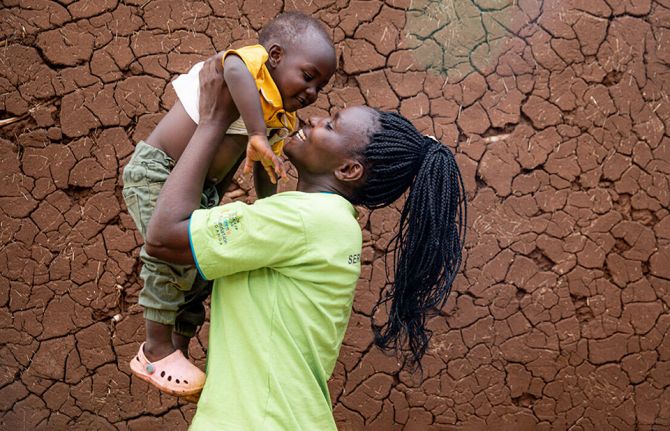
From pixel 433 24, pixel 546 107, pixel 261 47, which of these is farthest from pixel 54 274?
pixel 546 107

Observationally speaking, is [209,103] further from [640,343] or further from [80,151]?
[640,343]

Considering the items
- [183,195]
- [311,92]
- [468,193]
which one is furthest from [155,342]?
[468,193]

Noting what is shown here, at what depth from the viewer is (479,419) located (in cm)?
376

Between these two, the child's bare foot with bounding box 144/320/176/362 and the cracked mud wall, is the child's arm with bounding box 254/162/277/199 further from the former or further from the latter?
the cracked mud wall

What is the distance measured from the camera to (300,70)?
216cm

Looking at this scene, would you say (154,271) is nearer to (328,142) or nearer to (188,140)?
(188,140)

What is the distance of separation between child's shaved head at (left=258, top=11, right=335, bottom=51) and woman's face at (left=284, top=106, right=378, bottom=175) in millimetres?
360

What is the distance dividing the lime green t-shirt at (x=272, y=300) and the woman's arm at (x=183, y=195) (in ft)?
0.13

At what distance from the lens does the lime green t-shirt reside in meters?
1.74

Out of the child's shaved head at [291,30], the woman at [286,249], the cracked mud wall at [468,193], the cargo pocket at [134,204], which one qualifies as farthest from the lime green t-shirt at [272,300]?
the cracked mud wall at [468,193]

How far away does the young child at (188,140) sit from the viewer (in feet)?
6.44

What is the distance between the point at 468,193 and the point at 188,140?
Result: 198cm

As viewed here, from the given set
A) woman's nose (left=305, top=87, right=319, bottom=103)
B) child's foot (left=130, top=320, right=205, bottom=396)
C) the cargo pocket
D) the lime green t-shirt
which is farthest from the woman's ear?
child's foot (left=130, top=320, right=205, bottom=396)

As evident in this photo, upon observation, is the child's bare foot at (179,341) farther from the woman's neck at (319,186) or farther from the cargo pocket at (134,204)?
the woman's neck at (319,186)
